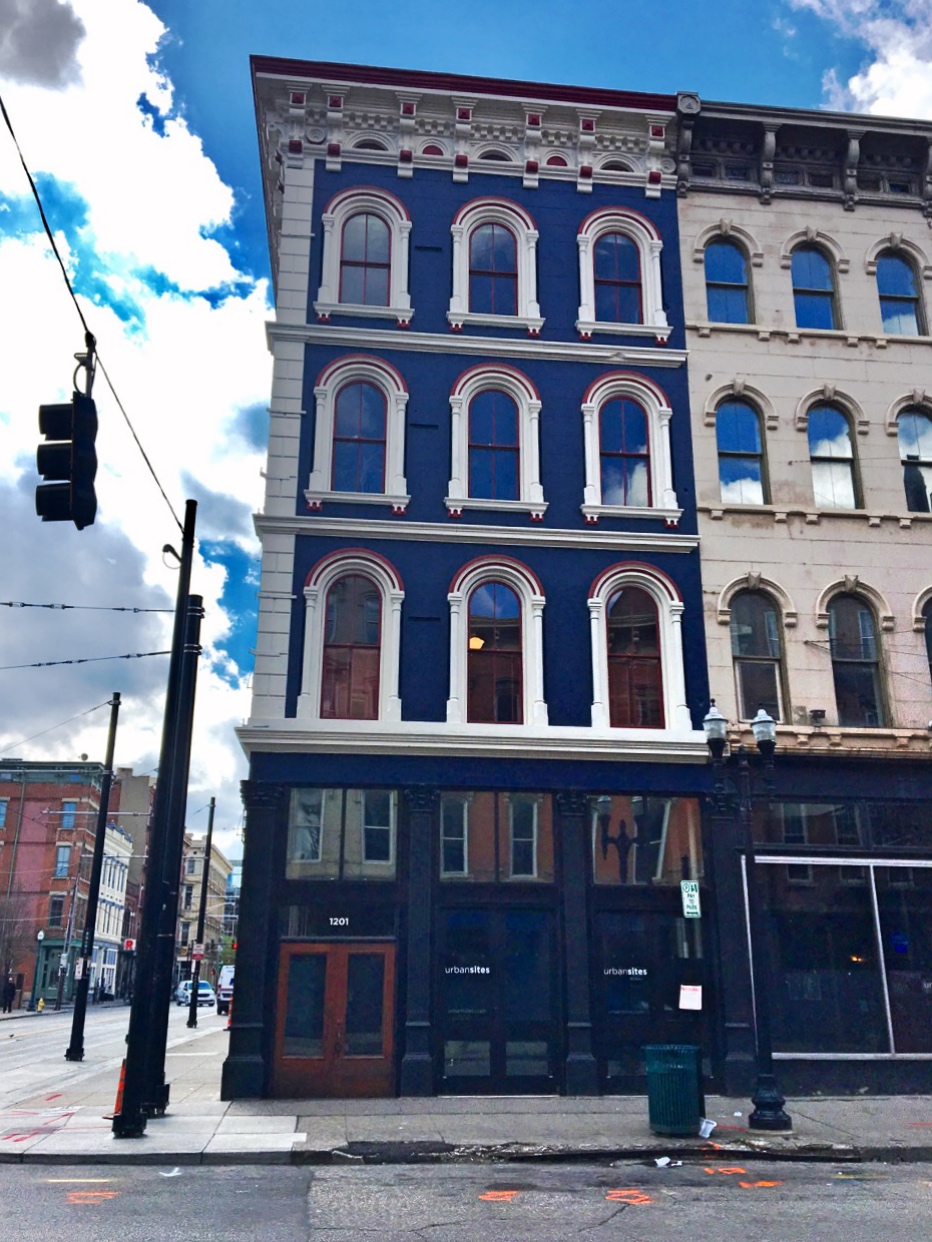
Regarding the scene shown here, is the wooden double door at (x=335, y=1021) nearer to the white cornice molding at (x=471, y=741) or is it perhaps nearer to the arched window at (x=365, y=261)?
the white cornice molding at (x=471, y=741)

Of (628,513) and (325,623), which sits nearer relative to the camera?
(325,623)

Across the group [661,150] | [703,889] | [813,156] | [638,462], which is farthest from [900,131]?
[703,889]

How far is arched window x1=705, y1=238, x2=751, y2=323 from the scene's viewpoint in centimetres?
2188

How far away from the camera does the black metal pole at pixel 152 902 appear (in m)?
13.0

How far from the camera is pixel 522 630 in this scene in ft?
63.0

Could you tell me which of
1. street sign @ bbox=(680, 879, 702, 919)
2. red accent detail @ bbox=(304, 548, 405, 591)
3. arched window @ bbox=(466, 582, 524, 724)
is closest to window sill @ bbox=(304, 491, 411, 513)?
red accent detail @ bbox=(304, 548, 405, 591)

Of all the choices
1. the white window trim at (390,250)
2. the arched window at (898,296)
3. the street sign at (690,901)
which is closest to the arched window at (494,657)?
the street sign at (690,901)

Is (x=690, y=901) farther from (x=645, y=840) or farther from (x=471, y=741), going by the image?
(x=471, y=741)

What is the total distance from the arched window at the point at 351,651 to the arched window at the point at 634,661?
4221 millimetres

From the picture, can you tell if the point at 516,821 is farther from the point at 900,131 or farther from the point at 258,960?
the point at 900,131

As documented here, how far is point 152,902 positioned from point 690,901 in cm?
866

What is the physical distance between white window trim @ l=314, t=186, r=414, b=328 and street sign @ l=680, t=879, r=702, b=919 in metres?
11.5

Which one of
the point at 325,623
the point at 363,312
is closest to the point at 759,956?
the point at 325,623

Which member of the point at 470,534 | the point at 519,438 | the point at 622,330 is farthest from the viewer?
the point at 622,330
